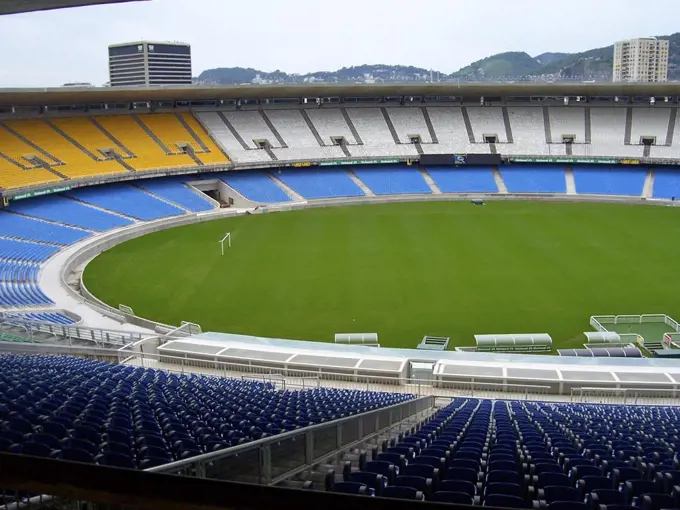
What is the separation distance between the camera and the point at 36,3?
7.71m

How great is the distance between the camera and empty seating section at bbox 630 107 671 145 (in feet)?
186

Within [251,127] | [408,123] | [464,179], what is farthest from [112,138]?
[464,179]

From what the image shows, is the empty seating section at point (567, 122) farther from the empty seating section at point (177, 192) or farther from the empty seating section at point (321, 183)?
the empty seating section at point (177, 192)

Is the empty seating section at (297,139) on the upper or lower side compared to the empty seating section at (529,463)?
upper

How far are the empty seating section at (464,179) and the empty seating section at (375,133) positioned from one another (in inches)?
131

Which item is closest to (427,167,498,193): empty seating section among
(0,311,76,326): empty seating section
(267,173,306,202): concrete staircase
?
(267,173,306,202): concrete staircase

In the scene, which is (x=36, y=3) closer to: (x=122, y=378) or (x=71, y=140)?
(x=122, y=378)

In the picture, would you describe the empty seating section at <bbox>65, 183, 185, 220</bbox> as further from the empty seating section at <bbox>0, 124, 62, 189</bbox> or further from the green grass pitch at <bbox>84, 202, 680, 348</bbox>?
the green grass pitch at <bbox>84, 202, 680, 348</bbox>

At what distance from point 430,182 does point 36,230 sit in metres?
30.9

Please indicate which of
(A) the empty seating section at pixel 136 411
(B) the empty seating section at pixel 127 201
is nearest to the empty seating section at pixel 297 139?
(B) the empty seating section at pixel 127 201

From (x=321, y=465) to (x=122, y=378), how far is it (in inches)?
269

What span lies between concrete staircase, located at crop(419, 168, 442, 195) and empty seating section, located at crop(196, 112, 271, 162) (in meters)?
13.3

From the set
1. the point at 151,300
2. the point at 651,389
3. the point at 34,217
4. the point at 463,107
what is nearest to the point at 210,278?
the point at 151,300

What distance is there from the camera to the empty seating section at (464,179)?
53.7 metres
